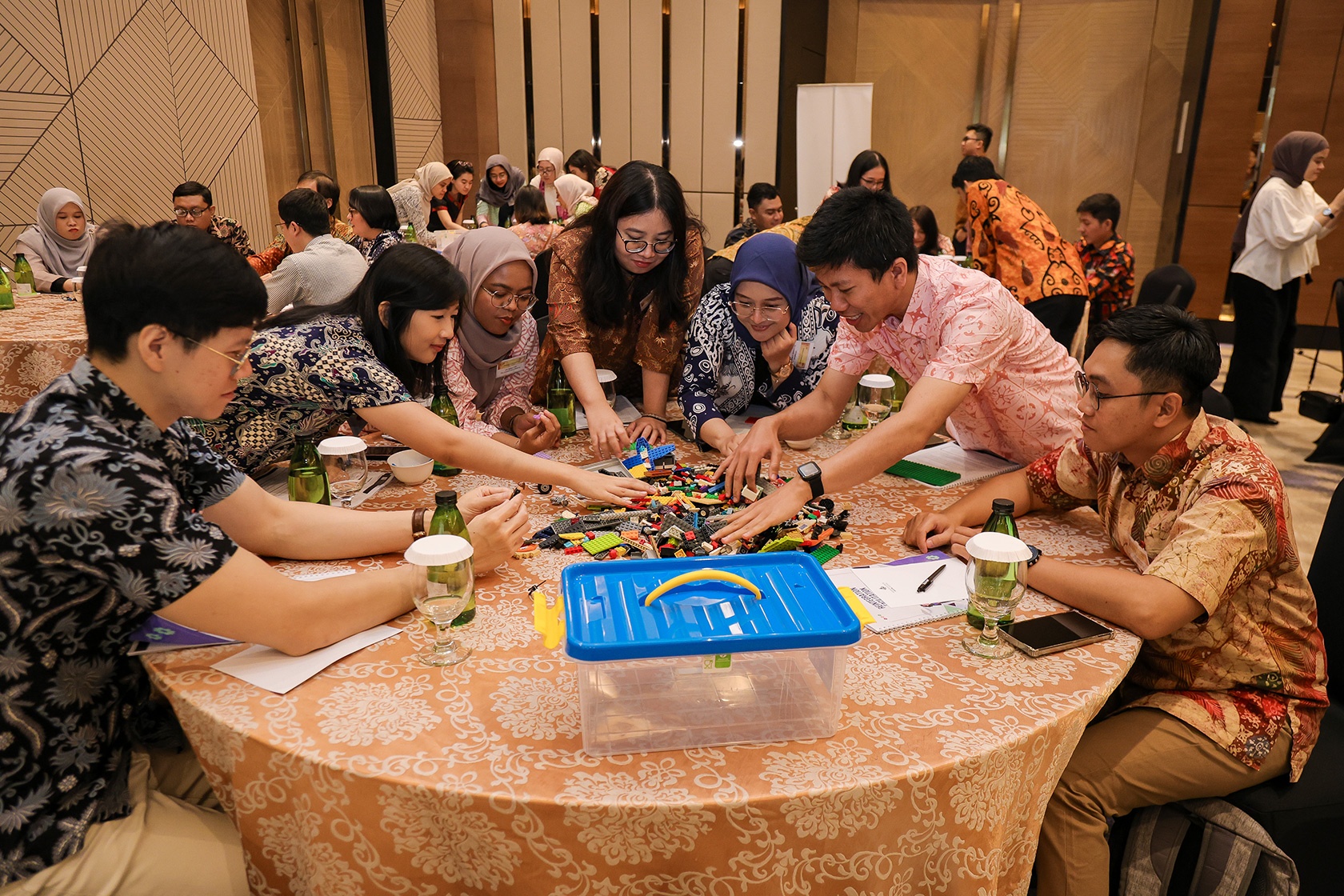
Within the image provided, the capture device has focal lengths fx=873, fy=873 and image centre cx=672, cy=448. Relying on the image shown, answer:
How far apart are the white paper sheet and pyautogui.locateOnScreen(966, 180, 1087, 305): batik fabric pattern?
4.08m

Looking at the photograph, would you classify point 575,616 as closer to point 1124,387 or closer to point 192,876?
point 192,876

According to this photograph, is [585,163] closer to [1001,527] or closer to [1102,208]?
[1102,208]

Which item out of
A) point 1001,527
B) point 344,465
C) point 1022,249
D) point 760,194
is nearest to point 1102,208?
point 1022,249

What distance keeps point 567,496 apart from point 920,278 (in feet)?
3.47

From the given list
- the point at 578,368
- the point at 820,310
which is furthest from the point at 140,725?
the point at 820,310

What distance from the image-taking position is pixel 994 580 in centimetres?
150

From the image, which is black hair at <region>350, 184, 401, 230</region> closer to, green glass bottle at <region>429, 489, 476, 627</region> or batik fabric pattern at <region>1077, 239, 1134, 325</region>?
green glass bottle at <region>429, 489, 476, 627</region>

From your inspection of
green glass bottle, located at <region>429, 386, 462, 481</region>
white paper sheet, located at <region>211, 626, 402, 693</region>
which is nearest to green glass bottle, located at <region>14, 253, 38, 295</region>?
green glass bottle, located at <region>429, 386, 462, 481</region>

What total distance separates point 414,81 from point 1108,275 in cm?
784

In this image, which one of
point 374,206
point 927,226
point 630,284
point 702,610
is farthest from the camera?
point 927,226

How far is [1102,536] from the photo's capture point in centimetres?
191

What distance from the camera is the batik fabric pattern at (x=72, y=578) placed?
1.16 m

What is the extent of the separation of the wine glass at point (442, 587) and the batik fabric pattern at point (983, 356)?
124 centimetres

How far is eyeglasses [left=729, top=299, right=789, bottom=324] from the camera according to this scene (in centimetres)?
271
